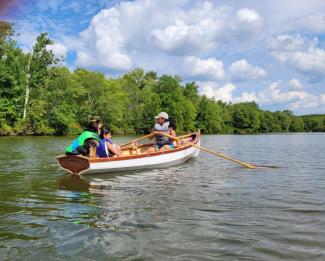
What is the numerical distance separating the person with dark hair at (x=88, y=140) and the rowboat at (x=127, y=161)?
12.8 inches

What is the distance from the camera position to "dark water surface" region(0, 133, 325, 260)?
4766mm

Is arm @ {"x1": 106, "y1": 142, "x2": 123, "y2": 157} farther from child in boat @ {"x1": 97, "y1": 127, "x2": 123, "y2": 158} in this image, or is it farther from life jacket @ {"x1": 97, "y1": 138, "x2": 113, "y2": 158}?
life jacket @ {"x1": 97, "y1": 138, "x2": 113, "y2": 158}

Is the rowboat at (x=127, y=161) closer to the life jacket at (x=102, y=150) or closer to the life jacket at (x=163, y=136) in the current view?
the life jacket at (x=102, y=150)

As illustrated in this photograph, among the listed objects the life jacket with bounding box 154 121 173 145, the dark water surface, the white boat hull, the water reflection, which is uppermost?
the life jacket with bounding box 154 121 173 145

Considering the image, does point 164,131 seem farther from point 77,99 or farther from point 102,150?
point 77,99

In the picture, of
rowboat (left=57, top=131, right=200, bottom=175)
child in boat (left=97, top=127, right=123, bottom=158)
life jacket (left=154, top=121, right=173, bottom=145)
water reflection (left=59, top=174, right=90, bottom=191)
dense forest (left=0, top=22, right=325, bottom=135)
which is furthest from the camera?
Result: dense forest (left=0, top=22, right=325, bottom=135)

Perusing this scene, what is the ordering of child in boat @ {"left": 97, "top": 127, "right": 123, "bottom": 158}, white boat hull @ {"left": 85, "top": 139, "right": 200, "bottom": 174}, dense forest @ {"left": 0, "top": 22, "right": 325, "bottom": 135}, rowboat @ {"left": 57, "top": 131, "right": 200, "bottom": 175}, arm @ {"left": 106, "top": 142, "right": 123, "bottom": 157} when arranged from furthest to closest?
dense forest @ {"left": 0, "top": 22, "right": 325, "bottom": 135}
arm @ {"left": 106, "top": 142, "right": 123, "bottom": 157}
child in boat @ {"left": 97, "top": 127, "right": 123, "bottom": 158}
white boat hull @ {"left": 85, "top": 139, "right": 200, "bottom": 174}
rowboat @ {"left": 57, "top": 131, "right": 200, "bottom": 175}

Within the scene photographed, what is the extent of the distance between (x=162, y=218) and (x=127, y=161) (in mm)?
6337

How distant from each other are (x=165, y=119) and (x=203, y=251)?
10.5 m

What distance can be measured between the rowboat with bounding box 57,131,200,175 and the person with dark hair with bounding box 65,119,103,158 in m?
0.33

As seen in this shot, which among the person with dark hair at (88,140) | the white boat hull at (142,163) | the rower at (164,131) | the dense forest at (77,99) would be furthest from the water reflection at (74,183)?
the dense forest at (77,99)

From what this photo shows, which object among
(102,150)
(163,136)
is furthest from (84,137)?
(163,136)

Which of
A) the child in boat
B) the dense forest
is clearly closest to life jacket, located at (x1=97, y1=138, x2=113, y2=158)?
the child in boat

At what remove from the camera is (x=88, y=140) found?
11258 millimetres
